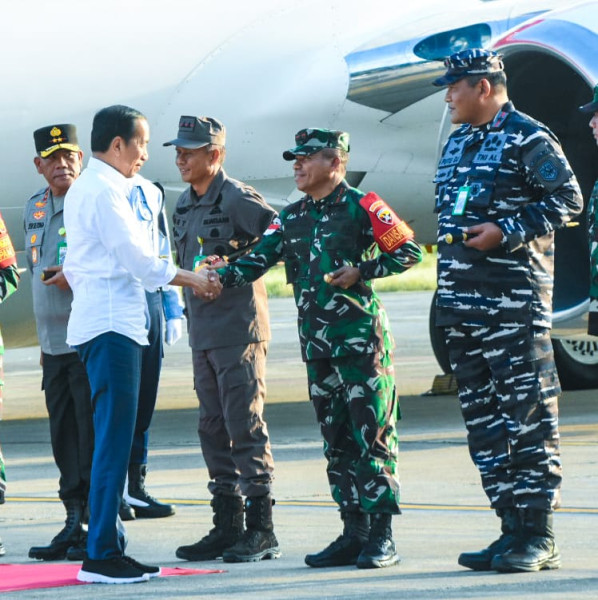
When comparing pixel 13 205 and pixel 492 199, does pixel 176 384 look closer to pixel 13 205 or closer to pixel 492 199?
pixel 13 205

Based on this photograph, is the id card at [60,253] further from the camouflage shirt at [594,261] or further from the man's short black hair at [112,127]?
the camouflage shirt at [594,261]

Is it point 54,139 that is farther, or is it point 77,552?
point 54,139

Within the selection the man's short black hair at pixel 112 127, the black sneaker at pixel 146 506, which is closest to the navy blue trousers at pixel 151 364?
the black sneaker at pixel 146 506

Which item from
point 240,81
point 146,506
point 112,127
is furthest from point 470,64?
point 240,81

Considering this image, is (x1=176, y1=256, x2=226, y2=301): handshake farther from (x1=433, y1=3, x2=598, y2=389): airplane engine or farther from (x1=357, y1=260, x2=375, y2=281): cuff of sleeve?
(x1=433, y1=3, x2=598, y2=389): airplane engine

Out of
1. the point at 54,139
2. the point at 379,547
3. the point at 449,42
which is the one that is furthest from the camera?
the point at 449,42

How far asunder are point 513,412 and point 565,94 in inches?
186

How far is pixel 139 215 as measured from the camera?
20.1ft

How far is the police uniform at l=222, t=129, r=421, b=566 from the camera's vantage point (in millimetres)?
6094

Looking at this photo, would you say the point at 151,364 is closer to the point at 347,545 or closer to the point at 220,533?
the point at 220,533

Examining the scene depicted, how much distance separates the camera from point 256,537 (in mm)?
6332

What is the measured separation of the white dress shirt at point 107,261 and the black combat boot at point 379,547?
1.11 meters

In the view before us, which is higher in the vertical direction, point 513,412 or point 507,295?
point 507,295

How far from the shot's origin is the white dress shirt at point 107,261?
230 inches
